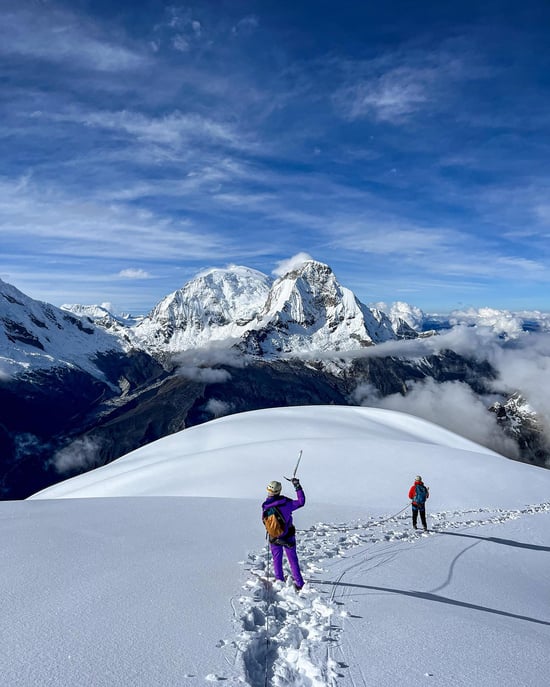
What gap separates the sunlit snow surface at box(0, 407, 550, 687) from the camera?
6.14m

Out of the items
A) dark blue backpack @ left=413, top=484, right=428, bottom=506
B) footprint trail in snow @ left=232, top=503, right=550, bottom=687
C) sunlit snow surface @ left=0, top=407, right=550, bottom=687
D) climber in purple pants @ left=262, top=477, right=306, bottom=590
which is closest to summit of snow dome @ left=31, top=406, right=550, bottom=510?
sunlit snow surface @ left=0, top=407, right=550, bottom=687

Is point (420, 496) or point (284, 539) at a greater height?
point (284, 539)

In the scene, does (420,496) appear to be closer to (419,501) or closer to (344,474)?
(419,501)

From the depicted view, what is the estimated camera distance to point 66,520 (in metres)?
13.4

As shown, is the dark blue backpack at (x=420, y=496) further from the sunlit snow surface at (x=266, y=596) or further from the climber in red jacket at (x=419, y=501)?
the sunlit snow surface at (x=266, y=596)

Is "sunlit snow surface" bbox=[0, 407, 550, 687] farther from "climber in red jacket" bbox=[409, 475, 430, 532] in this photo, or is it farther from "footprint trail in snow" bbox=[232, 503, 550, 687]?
"climber in red jacket" bbox=[409, 475, 430, 532]

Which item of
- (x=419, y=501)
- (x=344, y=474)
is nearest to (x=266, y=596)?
(x=419, y=501)

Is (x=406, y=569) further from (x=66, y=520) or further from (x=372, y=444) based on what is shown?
(x=372, y=444)

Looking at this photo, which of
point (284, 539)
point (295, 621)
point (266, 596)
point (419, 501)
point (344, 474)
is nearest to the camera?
point (295, 621)

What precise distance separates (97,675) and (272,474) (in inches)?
789

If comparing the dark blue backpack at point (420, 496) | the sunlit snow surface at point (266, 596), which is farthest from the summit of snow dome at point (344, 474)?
the dark blue backpack at point (420, 496)

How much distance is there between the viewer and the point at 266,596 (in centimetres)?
863

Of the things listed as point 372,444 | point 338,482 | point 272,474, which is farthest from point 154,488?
point 372,444

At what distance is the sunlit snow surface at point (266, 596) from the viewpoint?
6.14m
